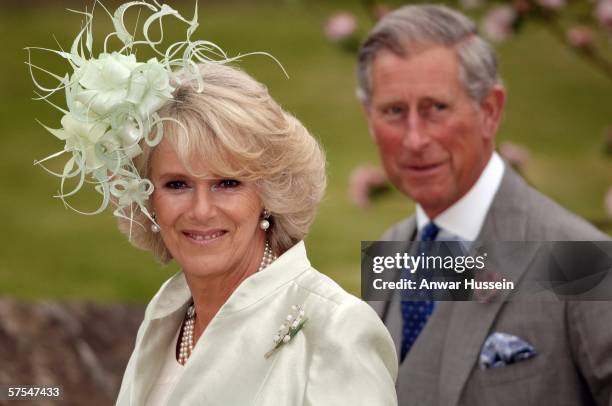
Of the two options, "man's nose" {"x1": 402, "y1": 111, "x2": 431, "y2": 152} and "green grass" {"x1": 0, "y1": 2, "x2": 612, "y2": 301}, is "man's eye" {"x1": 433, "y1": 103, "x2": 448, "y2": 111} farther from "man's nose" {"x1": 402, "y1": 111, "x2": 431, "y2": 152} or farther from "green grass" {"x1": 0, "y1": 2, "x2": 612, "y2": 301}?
"green grass" {"x1": 0, "y1": 2, "x2": 612, "y2": 301}

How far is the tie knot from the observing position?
400 centimetres

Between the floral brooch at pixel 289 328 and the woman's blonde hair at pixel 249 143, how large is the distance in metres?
0.27

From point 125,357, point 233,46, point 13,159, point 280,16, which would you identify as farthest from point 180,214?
point 280,16

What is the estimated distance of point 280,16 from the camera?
17.0 meters

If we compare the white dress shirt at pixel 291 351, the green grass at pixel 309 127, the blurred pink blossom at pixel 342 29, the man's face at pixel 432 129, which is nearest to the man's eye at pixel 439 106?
the man's face at pixel 432 129

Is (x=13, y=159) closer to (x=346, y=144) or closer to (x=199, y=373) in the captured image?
(x=346, y=144)

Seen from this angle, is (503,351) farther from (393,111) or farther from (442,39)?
(442,39)

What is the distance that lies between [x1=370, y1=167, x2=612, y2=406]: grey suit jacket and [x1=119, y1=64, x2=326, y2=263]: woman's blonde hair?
2.79 ft

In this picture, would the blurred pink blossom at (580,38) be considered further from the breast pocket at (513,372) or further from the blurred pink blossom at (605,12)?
the breast pocket at (513,372)

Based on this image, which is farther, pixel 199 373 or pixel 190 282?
pixel 190 282

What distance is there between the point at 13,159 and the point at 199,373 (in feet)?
35.6

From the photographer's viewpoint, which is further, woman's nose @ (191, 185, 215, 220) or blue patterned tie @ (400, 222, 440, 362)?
blue patterned tie @ (400, 222, 440, 362)

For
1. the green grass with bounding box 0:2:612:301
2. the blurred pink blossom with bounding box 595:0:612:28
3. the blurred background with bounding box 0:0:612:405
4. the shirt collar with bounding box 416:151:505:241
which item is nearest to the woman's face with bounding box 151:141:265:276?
the shirt collar with bounding box 416:151:505:241

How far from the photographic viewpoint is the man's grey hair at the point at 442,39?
13.2 ft
